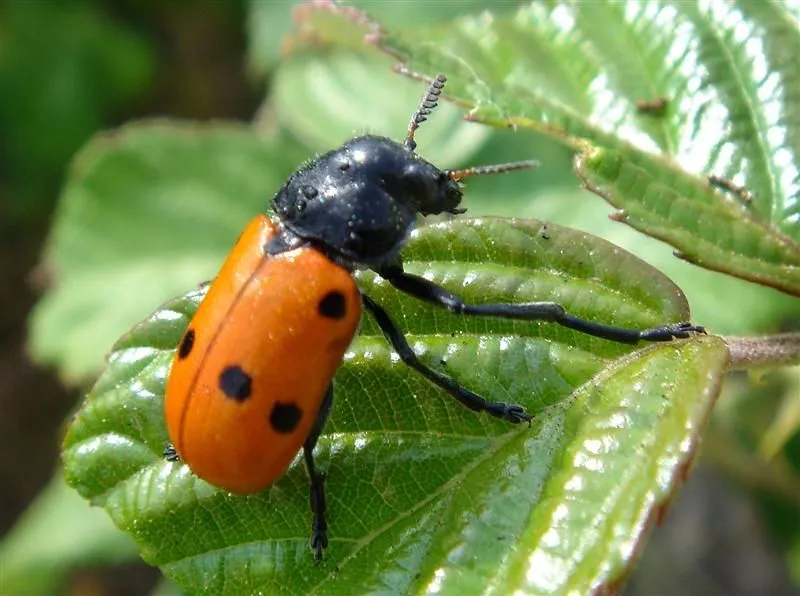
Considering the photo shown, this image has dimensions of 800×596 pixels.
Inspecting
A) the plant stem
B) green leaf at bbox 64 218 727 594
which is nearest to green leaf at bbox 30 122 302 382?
A: green leaf at bbox 64 218 727 594

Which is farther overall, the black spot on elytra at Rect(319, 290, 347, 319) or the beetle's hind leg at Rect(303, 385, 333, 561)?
the black spot on elytra at Rect(319, 290, 347, 319)

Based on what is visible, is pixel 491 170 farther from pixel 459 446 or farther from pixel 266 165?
pixel 266 165

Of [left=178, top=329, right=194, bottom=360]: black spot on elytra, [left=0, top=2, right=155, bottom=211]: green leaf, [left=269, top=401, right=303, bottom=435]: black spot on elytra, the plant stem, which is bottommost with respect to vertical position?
[left=269, top=401, right=303, bottom=435]: black spot on elytra

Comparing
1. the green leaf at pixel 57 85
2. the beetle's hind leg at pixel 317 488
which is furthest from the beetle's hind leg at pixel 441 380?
the green leaf at pixel 57 85

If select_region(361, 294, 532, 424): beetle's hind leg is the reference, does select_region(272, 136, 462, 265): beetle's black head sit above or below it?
above

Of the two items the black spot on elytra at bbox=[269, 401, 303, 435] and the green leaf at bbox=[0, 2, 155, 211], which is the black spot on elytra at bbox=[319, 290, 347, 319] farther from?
the green leaf at bbox=[0, 2, 155, 211]

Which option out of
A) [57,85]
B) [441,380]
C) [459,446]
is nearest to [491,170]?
[441,380]
